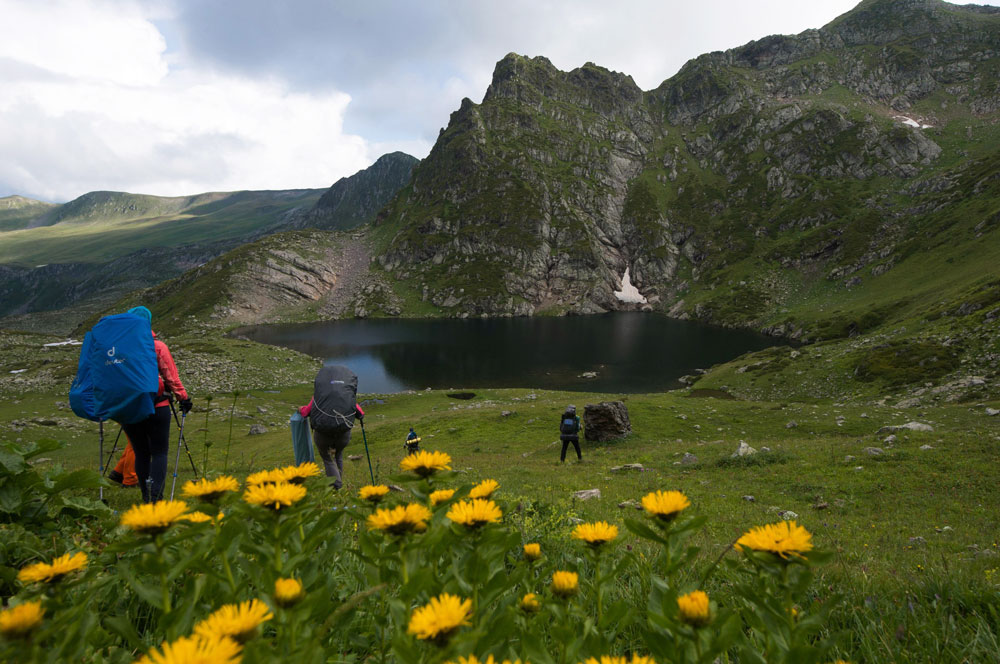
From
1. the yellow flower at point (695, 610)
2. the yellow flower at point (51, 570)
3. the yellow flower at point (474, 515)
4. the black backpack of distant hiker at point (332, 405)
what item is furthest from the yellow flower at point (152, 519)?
the black backpack of distant hiker at point (332, 405)

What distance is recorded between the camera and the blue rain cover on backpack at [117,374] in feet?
20.7

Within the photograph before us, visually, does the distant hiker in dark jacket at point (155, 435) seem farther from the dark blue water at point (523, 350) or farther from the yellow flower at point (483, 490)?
the dark blue water at point (523, 350)

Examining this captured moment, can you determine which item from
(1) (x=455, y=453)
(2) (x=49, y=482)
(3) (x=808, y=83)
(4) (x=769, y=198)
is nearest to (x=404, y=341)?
(1) (x=455, y=453)

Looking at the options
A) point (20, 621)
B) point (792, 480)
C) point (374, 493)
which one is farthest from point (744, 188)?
point (20, 621)

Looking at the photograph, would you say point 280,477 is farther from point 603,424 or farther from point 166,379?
point 603,424

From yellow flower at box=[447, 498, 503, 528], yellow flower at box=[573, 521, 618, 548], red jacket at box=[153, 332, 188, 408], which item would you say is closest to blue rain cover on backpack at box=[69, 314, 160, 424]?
red jacket at box=[153, 332, 188, 408]

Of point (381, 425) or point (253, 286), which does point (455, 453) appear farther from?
point (253, 286)

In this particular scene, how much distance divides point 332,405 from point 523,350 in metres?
70.0

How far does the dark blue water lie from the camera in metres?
56.9

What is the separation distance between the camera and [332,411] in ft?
28.9

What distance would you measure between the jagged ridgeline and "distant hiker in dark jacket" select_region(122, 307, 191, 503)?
9733 cm

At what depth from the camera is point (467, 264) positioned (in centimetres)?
15838

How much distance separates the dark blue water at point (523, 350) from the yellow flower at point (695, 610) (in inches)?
1971

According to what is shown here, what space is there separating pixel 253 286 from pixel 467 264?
2796 inches
